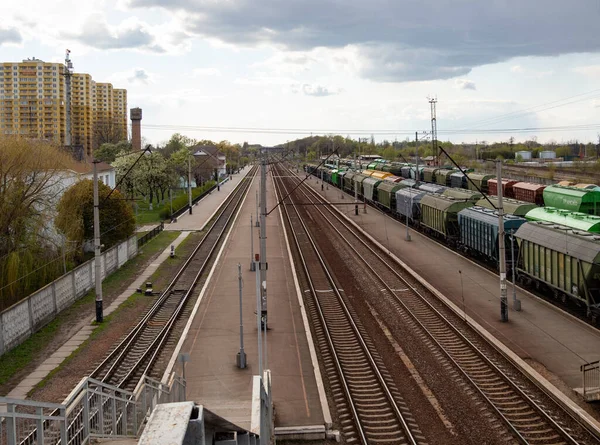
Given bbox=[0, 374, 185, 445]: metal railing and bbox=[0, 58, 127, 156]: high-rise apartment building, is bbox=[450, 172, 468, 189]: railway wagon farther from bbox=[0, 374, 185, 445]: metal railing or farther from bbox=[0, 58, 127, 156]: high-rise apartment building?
bbox=[0, 58, 127, 156]: high-rise apartment building

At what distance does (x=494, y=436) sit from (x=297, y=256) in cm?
2846

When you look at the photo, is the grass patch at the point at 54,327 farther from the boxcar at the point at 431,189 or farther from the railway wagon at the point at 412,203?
the boxcar at the point at 431,189

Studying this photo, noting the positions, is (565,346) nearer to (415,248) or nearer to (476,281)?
(476,281)

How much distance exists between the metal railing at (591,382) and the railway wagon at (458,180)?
52027mm

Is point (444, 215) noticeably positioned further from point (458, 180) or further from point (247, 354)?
point (458, 180)

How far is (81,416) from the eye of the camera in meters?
9.37

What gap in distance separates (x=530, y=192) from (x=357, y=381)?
1524 inches

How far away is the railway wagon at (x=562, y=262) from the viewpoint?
2362cm

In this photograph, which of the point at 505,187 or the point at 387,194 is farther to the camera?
the point at 387,194

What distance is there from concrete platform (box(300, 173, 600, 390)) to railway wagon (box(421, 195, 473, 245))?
1163 mm

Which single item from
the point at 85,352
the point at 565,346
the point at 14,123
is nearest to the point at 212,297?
the point at 85,352

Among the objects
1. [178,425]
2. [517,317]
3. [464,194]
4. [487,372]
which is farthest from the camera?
[464,194]

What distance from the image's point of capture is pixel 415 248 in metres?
44.7

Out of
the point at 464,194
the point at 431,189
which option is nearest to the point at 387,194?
the point at 431,189
